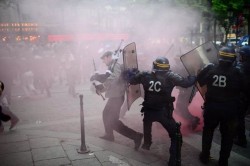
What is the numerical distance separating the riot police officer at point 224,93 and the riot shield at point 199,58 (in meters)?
0.57

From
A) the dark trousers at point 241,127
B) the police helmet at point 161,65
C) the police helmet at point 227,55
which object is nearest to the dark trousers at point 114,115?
the police helmet at point 161,65

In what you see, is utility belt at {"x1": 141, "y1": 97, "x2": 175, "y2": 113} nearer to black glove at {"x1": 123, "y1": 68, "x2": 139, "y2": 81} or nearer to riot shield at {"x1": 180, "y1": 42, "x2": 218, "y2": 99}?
black glove at {"x1": 123, "y1": 68, "x2": 139, "y2": 81}

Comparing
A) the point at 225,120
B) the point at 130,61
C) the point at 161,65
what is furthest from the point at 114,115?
the point at 225,120

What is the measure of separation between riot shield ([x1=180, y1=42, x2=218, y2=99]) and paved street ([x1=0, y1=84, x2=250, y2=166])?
129cm

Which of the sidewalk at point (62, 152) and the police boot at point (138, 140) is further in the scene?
the police boot at point (138, 140)

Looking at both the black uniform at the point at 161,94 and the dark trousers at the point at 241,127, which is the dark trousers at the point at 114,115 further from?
the dark trousers at the point at 241,127

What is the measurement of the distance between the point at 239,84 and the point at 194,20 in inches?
321

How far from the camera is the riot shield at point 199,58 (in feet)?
16.9

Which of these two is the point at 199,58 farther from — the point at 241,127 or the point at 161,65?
the point at 241,127

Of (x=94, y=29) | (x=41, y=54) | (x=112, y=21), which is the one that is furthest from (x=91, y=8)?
(x=41, y=54)

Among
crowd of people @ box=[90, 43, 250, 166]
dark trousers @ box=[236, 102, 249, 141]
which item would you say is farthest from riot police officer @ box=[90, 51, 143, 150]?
dark trousers @ box=[236, 102, 249, 141]

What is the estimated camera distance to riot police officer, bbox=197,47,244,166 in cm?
439

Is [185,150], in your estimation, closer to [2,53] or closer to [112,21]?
[112,21]

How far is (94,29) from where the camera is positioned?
10.1 metres
